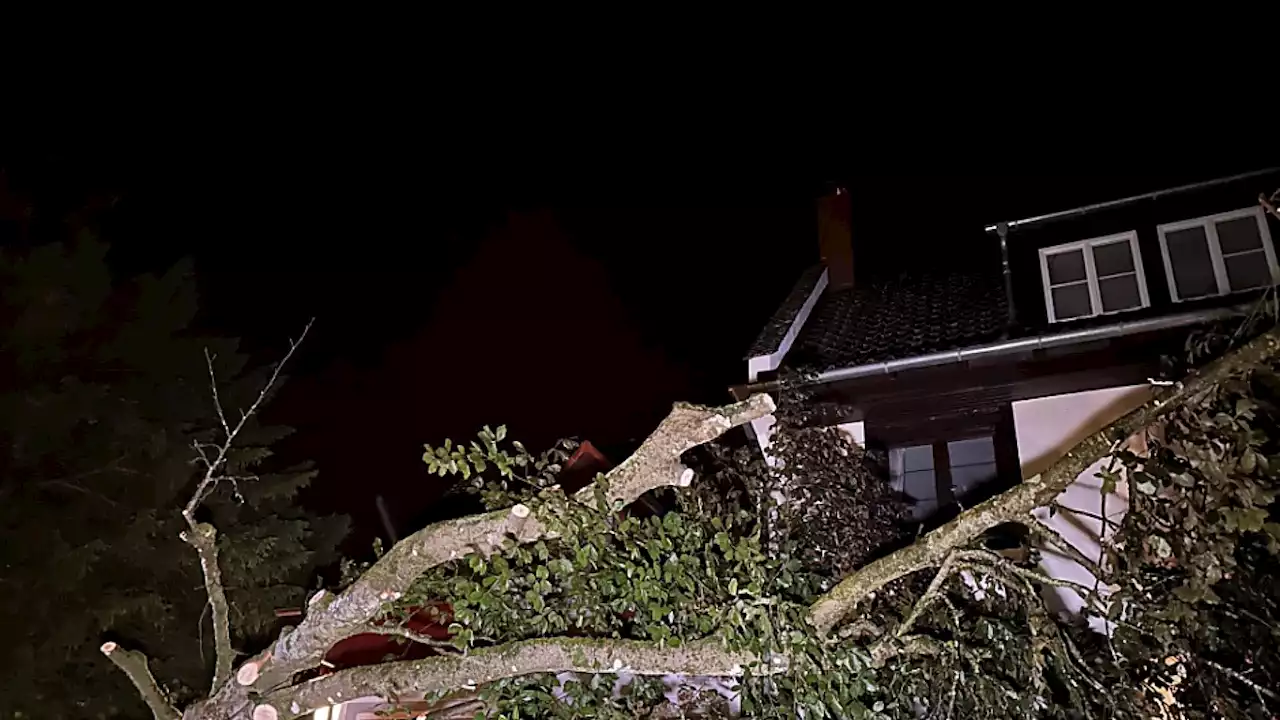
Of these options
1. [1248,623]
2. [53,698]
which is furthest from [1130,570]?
[53,698]

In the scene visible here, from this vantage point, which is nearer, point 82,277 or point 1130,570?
point 1130,570

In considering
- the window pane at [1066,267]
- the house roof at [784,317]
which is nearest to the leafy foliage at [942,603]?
the house roof at [784,317]

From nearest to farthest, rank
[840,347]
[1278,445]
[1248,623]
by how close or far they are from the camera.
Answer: [1278,445] → [1248,623] → [840,347]

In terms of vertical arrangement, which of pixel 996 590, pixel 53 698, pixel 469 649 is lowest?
pixel 53 698

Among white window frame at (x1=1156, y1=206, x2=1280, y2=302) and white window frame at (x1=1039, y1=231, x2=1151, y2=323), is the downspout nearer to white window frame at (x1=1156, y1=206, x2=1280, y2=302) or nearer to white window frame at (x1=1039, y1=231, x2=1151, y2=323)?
white window frame at (x1=1039, y1=231, x2=1151, y2=323)

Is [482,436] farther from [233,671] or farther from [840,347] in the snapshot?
[840,347]

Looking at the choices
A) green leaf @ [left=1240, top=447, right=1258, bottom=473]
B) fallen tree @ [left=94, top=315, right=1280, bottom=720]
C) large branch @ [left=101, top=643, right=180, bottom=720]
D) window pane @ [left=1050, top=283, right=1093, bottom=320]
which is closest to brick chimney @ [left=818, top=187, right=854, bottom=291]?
window pane @ [left=1050, top=283, right=1093, bottom=320]

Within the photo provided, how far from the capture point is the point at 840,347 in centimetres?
723

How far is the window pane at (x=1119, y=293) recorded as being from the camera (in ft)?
21.1

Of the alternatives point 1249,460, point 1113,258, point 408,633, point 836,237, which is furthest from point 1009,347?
point 408,633

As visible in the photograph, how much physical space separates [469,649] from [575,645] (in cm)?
56

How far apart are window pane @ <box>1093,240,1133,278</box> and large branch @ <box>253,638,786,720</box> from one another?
15.5 ft

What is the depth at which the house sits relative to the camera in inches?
235

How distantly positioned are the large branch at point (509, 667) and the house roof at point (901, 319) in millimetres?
3010
